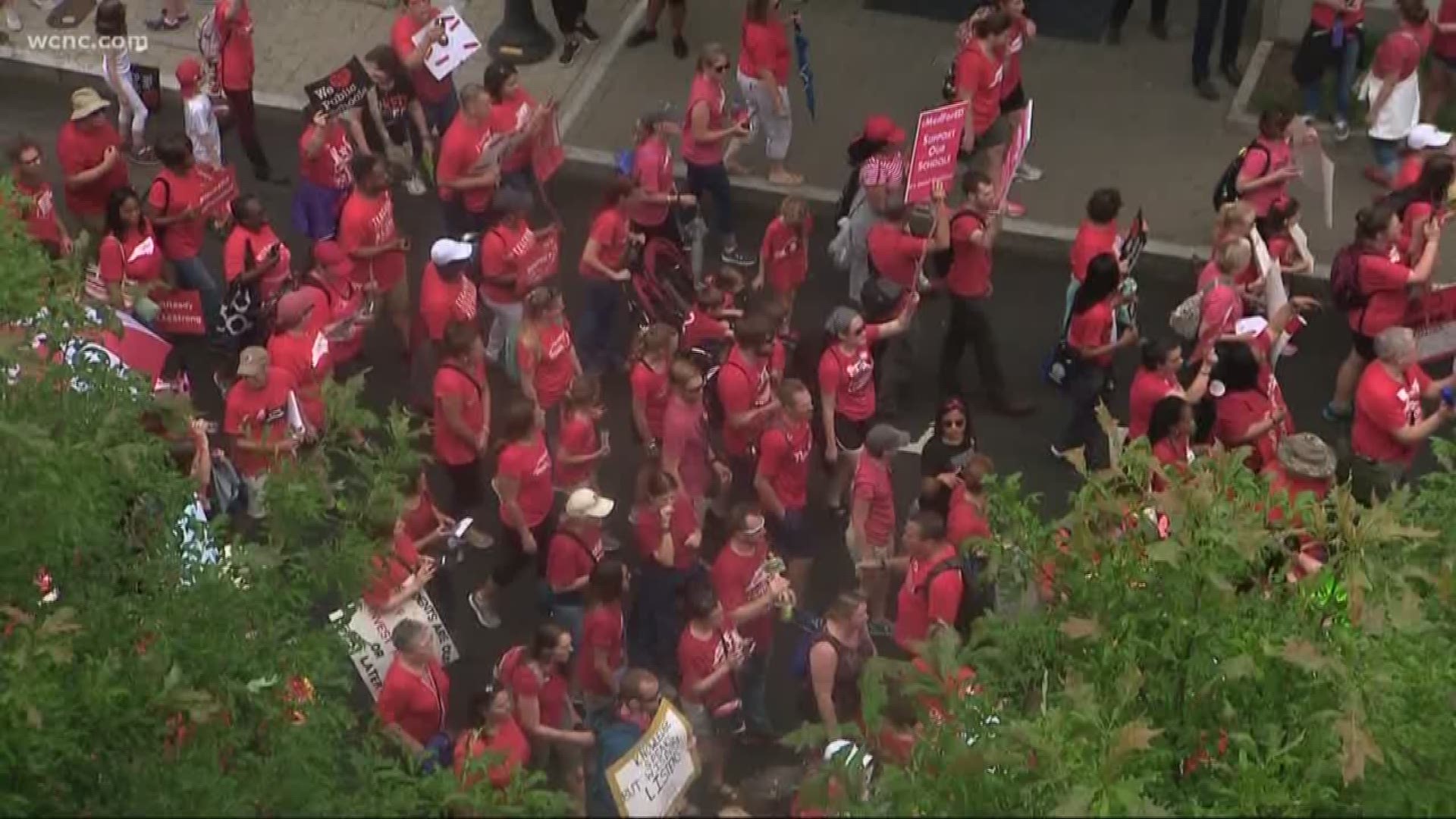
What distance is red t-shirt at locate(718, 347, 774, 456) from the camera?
9.88 m

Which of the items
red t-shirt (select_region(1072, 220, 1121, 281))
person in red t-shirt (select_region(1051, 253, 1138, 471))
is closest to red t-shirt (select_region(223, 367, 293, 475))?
person in red t-shirt (select_region(1051, 253, 1138, 471))

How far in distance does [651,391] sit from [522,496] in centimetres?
95

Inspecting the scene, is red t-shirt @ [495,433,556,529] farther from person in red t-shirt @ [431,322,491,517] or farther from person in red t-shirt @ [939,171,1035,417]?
person in red t-shirt @ [939,171,1035,417]

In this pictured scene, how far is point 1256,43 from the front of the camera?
51.4 ft

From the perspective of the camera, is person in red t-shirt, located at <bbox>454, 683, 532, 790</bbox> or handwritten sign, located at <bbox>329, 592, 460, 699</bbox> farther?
handwritten sign, located at <bbox>329, 592, 460, 699</bbox>

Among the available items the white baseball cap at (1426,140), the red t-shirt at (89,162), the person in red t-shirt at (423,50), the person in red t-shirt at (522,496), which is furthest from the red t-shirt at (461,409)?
the white baseball cap at (1426,140)

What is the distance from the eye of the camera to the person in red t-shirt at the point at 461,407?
9758 mm

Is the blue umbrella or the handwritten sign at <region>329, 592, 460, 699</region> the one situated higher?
the handwritten sign at <region>329, 592, 460, 699</region>

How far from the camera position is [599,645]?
28.9ft

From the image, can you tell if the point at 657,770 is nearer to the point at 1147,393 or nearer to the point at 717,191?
the point at 1147,393

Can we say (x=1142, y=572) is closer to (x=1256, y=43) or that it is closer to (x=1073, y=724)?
(x=1073, y=724)

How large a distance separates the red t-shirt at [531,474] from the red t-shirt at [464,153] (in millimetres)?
3029

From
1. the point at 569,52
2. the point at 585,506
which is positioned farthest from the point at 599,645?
the point at 569,52

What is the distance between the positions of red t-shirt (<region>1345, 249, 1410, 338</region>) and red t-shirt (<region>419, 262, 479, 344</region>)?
16.4 ft
